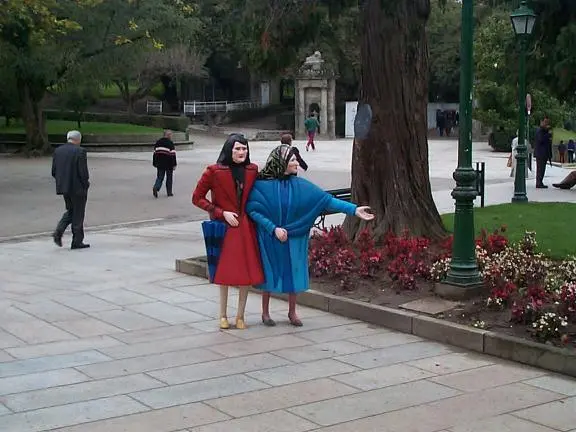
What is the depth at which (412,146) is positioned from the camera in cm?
1074

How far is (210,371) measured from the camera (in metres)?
6.69

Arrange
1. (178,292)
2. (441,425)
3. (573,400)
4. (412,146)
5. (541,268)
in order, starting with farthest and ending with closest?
1. (412,146)
2. (178,292)
3. (541,268)
4. (573,400)
5. (441,425)

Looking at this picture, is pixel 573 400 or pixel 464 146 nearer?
pixel 573 400

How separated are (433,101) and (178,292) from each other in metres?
56.8

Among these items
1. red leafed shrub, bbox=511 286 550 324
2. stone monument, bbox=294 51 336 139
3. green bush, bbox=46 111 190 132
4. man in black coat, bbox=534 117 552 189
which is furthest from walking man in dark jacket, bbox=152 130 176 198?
stone monument, bbox=294 51 336 139

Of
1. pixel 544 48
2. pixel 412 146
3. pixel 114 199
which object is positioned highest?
pixel 544 48

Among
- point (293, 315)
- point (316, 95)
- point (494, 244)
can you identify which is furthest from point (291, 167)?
point (316, 95)

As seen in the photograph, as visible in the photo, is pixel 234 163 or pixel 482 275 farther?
pixel 482 275

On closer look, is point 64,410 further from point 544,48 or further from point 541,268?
point 544,48

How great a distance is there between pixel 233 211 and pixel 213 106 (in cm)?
5898

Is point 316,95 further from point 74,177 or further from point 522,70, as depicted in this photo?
point 74,177

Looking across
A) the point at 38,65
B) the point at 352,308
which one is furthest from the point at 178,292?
the point at 38,65

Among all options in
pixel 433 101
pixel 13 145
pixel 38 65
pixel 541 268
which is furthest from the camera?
pixel 433 101

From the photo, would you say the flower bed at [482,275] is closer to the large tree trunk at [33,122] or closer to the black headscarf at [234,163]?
the black headscarf at [234,163]
